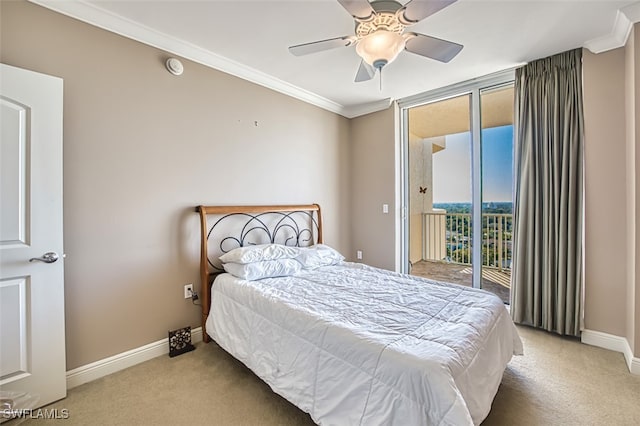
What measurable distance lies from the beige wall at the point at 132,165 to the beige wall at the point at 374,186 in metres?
1.69

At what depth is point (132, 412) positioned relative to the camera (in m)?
1.71

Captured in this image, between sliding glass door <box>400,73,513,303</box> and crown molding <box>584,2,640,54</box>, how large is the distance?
691mm

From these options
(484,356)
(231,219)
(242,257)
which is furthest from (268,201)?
(484,356)

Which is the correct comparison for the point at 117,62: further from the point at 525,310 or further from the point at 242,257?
the point at 525,310

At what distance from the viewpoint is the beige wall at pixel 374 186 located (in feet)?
12.8

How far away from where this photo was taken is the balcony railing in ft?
10.8

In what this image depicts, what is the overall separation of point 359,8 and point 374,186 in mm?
2733

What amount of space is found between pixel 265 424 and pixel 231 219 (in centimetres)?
Answer: 182

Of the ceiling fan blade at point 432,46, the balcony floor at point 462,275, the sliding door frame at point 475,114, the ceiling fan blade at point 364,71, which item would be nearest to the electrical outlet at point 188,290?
the ceiling fan blade at point 364,71

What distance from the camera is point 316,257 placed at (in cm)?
297

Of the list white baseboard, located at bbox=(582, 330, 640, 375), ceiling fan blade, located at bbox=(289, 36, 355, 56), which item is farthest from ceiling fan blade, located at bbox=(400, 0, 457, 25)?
white baseboard, located at bbox=(582, 330, 640, 375)

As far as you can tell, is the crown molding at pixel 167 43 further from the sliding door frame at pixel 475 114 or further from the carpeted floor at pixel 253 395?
the carpeted floor at pixel 253 395

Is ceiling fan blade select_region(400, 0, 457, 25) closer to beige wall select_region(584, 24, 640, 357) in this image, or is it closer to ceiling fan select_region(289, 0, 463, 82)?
ceiling fan select_region(289, 0, 463, 82)

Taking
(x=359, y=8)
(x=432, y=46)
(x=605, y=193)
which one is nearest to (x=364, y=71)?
(x=432, y=46)
